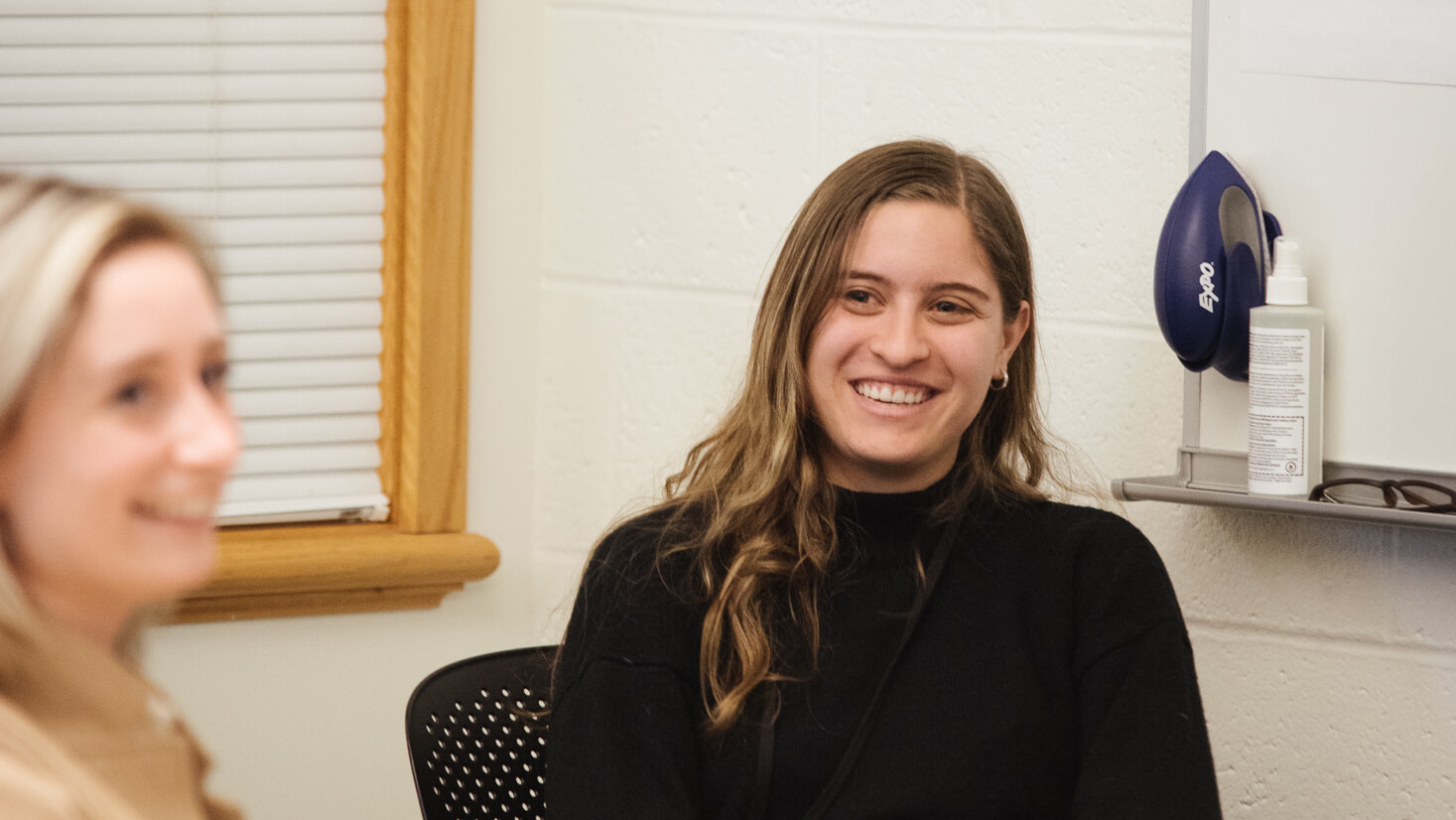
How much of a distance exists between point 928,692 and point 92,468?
43.8 inches

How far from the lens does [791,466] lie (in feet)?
4.48

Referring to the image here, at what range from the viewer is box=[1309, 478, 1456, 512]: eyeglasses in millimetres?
1283

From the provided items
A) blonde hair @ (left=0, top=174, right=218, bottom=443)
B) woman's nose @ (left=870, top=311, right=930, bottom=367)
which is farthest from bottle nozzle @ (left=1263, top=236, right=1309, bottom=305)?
blonde hair @ (left=0, top=174, right=218, bottom=443)

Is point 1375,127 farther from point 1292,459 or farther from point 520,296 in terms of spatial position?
point 520,296

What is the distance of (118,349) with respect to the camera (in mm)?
234

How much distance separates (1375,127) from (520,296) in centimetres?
114

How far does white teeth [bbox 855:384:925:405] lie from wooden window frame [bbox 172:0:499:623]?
78 centimetres

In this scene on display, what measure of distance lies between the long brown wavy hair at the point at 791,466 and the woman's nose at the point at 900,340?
61mm

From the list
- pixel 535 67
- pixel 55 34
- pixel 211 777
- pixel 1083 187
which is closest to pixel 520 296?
pixel 535 67

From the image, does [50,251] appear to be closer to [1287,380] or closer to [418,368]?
[1287,380]

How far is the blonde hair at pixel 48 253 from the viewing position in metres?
0.22

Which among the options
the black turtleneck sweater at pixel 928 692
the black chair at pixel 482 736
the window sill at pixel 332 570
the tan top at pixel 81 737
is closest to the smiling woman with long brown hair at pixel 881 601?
the black turtleneck sweater at pixel 928 692

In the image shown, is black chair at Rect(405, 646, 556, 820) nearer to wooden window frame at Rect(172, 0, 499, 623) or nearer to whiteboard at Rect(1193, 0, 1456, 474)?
wooden window frame at Rect(172, 0, 499, 623)

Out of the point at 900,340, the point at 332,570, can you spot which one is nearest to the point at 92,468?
the point at 900,340
